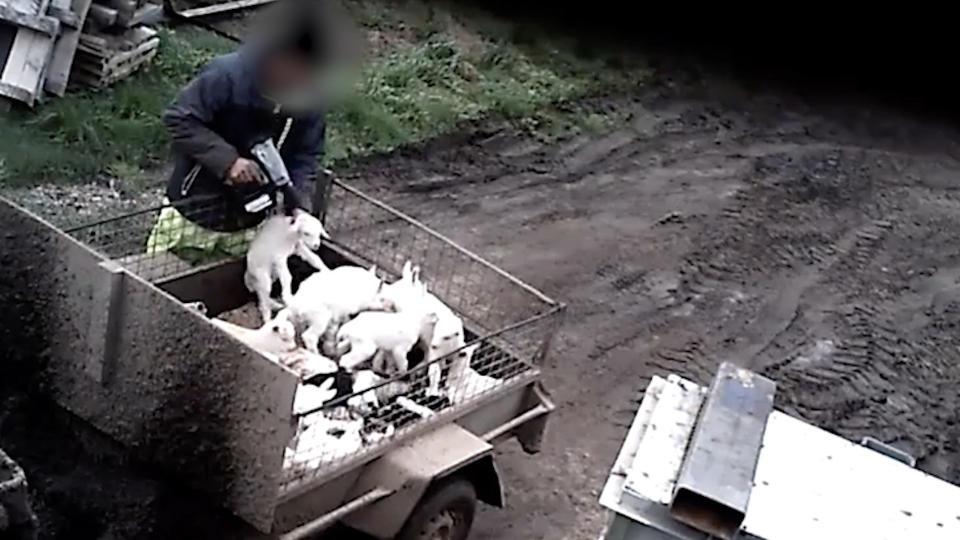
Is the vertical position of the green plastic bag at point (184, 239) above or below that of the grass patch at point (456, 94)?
above

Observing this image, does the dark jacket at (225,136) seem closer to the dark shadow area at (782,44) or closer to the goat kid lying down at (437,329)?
the goat kid lying down at (437,329)

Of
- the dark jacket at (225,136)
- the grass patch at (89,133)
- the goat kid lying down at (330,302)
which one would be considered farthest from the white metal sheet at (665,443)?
the grass patch at (89,133)

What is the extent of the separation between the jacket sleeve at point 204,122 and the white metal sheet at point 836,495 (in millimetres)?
2260

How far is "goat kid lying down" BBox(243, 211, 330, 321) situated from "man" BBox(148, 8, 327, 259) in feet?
0.25

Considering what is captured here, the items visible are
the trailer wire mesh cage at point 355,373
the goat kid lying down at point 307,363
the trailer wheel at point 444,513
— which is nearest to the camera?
the trailer wire mesh cage at point 355,373

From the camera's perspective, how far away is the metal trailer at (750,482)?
8.82ft

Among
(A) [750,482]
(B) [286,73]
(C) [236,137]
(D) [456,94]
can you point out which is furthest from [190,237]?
(D) [456,94]

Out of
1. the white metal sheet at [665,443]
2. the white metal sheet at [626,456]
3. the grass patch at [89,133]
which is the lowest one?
the grass patch at [89,133]

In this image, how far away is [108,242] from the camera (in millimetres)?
5375

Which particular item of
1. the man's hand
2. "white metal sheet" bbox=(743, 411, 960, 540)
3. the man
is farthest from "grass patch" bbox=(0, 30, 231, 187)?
"white metal sheet" bbox=(743, 411, 960, 540)

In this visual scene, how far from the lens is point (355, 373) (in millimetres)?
4605

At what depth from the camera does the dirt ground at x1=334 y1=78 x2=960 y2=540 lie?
6.68m

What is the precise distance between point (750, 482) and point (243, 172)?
2.47 m

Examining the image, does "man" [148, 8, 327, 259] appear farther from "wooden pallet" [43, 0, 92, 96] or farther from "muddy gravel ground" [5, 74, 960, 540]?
"wooden pallet" [43, 0, 92, 96]
